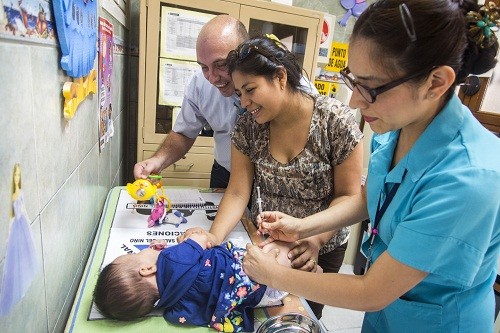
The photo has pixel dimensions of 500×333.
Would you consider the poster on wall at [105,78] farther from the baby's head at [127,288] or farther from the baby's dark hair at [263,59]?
the baby's head at [127,288]

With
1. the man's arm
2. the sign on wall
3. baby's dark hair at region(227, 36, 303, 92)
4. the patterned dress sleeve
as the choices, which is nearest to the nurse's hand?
the patterned dress sleeve

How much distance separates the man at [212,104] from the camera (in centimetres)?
137

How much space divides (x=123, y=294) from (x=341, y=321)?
77.6 inches

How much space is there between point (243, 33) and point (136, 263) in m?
1.05

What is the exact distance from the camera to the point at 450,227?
0.65 m

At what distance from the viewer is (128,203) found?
147 cm

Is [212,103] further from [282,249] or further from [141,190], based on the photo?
[282,249]

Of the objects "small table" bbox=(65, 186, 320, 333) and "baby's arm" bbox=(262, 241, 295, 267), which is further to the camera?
"baby's arm" bbox=(262, 241, 295, 267)

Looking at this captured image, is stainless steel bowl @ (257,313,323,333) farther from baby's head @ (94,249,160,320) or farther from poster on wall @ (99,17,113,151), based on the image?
poster on wall @ (99,17,113,151)

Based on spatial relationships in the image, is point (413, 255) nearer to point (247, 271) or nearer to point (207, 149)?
point (247, 271)

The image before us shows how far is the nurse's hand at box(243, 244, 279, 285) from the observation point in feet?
2.96

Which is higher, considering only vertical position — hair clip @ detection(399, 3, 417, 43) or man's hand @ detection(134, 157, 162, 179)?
hair clip @ detection(399, 3, 417, 43)

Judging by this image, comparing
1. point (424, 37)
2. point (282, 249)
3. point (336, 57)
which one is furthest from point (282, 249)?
point (336, 57)

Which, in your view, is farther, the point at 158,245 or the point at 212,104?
the point at 212,104
